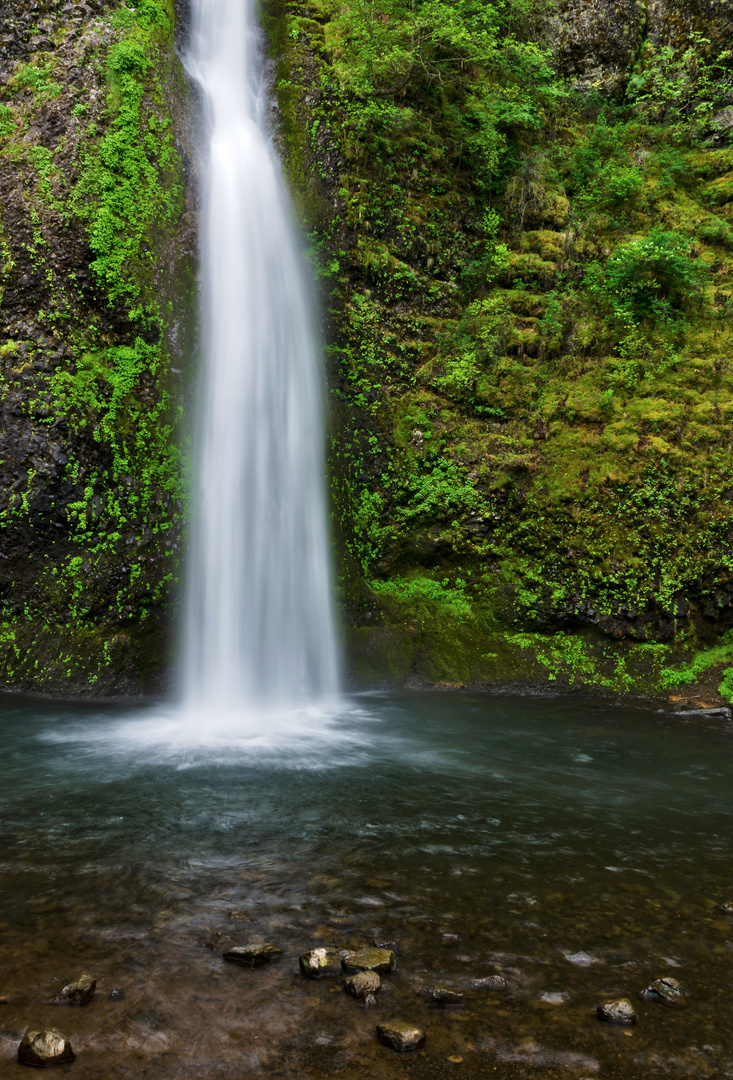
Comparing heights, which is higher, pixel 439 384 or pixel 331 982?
pixel 439 384

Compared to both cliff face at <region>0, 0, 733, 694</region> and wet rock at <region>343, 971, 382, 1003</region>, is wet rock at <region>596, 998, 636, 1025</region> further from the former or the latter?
cliff face at <region>0, 0, 733, 694</region>

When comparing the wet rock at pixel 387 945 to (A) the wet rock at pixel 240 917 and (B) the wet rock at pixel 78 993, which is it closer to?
(A) the wet rock at pixel 240 917

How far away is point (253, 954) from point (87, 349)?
826cm

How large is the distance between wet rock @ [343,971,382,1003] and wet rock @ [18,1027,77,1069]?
962 millimetres

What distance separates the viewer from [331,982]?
248 cm

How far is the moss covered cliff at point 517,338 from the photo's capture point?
9.26 m

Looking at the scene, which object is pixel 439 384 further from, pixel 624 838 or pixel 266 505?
pixel 624 838

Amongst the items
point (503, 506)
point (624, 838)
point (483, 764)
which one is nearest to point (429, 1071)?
point (624, 838)

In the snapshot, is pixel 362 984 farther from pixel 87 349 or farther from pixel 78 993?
pixel 87 349

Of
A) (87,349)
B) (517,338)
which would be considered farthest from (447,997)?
(517,338)

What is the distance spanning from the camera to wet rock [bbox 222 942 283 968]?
8.48ft

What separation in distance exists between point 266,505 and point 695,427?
264 inches

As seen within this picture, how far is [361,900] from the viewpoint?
3.14 m

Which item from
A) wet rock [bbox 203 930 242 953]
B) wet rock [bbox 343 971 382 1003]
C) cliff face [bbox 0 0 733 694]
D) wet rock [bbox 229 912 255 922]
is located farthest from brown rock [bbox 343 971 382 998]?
cliff face [bbox 0 0 733 694]
